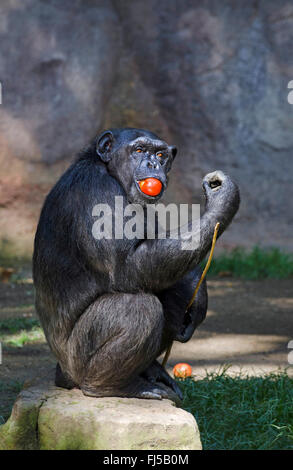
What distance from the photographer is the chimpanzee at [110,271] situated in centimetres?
277

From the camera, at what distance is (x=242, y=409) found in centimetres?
338

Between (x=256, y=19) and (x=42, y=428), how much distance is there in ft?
21.6

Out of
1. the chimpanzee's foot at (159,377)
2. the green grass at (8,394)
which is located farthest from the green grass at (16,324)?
the chimpanzee's foot at (159,377)

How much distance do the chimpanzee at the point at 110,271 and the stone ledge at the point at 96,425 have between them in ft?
0.50

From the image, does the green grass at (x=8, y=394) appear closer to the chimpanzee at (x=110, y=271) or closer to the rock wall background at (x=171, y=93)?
the chimpanzee at (x=110, y=271)

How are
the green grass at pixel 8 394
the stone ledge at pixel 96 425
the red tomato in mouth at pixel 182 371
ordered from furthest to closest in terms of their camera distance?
the red tomato in mouth at pixel 182 371 → the green grass at pixel 8 394 → the stone ledge at pixel 96 425

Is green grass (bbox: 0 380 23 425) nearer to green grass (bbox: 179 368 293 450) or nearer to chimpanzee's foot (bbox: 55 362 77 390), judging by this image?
chimpanzee's foot (bbox: 55 362 77 390)

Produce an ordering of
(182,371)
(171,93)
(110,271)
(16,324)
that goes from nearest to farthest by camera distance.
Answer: (110,271) → (182,371) → (16,324) → (171,93)

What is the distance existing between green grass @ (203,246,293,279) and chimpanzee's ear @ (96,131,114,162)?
14.5ft

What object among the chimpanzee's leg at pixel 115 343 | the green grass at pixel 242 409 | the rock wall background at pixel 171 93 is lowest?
the green grass at pixel 242 409

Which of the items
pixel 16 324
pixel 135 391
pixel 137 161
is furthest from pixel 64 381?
pixel 16 324

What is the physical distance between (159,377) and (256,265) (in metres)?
4.38

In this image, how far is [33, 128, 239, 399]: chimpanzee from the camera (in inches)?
109

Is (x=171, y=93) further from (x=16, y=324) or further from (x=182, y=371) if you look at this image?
(x=182, y=371)
